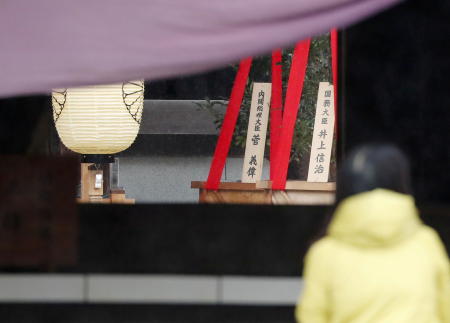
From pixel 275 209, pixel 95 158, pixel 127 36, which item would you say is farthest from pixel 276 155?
pixel 127 36

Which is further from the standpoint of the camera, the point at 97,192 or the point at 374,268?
the point at 97,192

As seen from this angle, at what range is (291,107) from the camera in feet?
19.8

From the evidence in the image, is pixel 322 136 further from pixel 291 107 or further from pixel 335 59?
pixel 335 59

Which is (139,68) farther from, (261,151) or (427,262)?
(427,262)

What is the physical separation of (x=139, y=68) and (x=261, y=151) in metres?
1.33

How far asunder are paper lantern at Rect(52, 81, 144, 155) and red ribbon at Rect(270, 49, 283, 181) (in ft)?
2.83

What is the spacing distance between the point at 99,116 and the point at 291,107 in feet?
4.12

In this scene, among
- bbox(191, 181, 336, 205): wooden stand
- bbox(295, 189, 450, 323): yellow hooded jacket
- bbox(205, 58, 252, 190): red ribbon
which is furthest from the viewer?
bbox(205, 58, 252, 190): red ribbon

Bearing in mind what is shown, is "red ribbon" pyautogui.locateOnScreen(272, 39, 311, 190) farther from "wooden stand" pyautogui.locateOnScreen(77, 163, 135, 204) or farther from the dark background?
"wooden stand" pyautogui.locateOnScreen(77, 163, 135, 204)

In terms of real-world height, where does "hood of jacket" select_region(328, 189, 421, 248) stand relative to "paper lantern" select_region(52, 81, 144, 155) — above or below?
below

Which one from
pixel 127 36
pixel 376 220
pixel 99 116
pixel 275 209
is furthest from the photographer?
pixel 99 116

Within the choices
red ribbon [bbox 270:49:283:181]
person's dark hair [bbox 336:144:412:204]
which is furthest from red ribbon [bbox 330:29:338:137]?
person's dark hair [bbox 336:144:412:204]

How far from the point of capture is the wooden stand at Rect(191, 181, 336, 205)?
18.6 ft

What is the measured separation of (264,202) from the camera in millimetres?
5707
